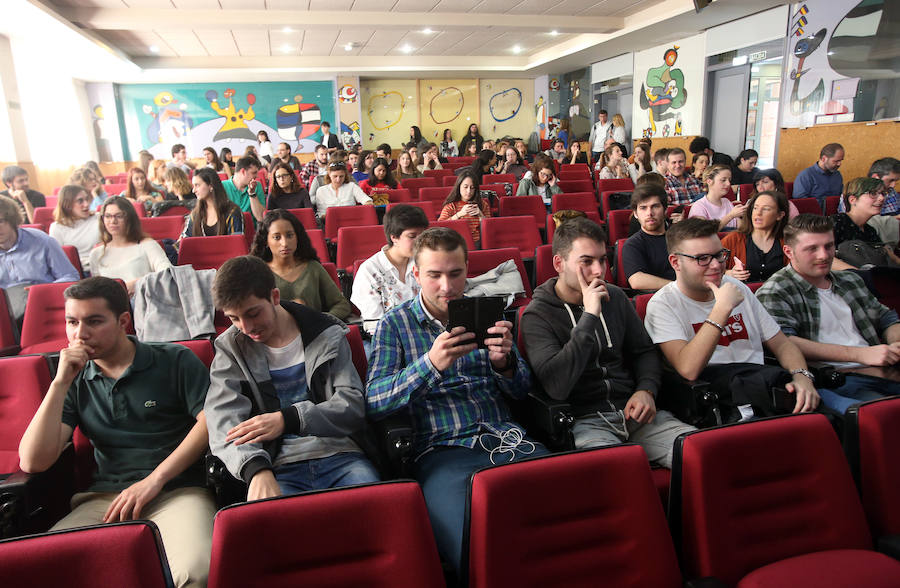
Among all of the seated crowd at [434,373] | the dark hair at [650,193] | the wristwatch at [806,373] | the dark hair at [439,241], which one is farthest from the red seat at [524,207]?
the dark hair at [439,241]

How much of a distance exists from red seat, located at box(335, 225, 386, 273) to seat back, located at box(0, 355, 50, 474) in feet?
7.88

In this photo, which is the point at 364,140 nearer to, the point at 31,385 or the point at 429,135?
the point at 429,135

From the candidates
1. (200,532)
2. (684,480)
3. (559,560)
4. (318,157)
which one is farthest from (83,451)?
(318,157)

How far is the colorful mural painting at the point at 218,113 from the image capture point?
1475 cm

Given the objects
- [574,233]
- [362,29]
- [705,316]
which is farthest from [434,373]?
[362,29]

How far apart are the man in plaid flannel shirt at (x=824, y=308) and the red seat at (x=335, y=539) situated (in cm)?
193

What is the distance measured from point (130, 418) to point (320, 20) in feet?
29.8

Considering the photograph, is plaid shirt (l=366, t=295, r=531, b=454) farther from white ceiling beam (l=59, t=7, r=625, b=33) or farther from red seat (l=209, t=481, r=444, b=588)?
white ceiling beam (l=59, t=7, r=625, b=33)

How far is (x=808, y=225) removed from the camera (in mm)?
2311

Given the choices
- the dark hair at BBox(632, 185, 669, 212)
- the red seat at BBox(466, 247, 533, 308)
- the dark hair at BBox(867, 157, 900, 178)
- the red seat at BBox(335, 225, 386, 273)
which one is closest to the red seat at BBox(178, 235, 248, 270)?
the red seat at BBox(335, 225, 386, 273)

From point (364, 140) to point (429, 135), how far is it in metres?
2.04

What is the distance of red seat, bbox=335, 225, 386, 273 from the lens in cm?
409

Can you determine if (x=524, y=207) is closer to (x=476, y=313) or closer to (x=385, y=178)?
(x=385, y=178)

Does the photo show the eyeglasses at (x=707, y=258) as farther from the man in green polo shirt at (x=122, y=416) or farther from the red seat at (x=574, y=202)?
the red seat at (x=574, y=202)
